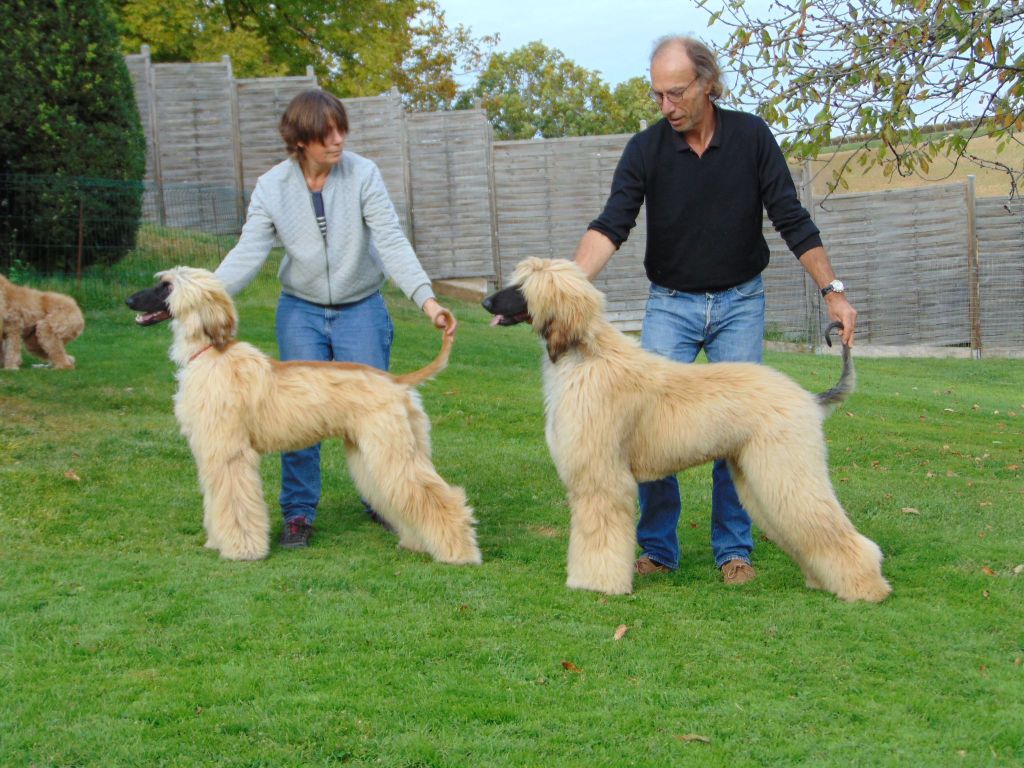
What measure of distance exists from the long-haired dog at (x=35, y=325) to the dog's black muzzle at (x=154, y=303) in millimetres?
5161

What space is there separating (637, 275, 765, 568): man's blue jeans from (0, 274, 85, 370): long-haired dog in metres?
6.71

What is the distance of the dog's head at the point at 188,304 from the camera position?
510 centimetres

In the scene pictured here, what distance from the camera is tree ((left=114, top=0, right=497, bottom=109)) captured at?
21125mm

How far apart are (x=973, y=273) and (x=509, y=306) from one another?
1399 cm

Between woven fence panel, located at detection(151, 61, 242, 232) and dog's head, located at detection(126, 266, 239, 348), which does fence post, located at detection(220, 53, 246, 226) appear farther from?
dog's head, located at detection(126, 266, 239, 348)

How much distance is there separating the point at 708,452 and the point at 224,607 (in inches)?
87.7

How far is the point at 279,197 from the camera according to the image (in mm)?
5508

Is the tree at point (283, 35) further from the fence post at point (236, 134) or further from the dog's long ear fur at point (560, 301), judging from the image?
the dog's long ear fur at point (560, 301)

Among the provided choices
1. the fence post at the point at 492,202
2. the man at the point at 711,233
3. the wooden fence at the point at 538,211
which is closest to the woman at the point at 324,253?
the man at the point at 711,233

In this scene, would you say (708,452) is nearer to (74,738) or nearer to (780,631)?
(780,631)

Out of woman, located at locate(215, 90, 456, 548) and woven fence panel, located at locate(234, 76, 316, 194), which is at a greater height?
woven fence panel, located at locate(234, 76, 316, 194)

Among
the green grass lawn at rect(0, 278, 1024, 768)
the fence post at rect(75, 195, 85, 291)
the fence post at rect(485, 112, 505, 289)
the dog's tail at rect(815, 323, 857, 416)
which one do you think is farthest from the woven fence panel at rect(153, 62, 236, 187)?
the dog's tail at rect(815, 323, 857, 416)

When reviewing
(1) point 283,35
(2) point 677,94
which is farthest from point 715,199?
(1) point 283,35

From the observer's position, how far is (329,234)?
18.1 ft
